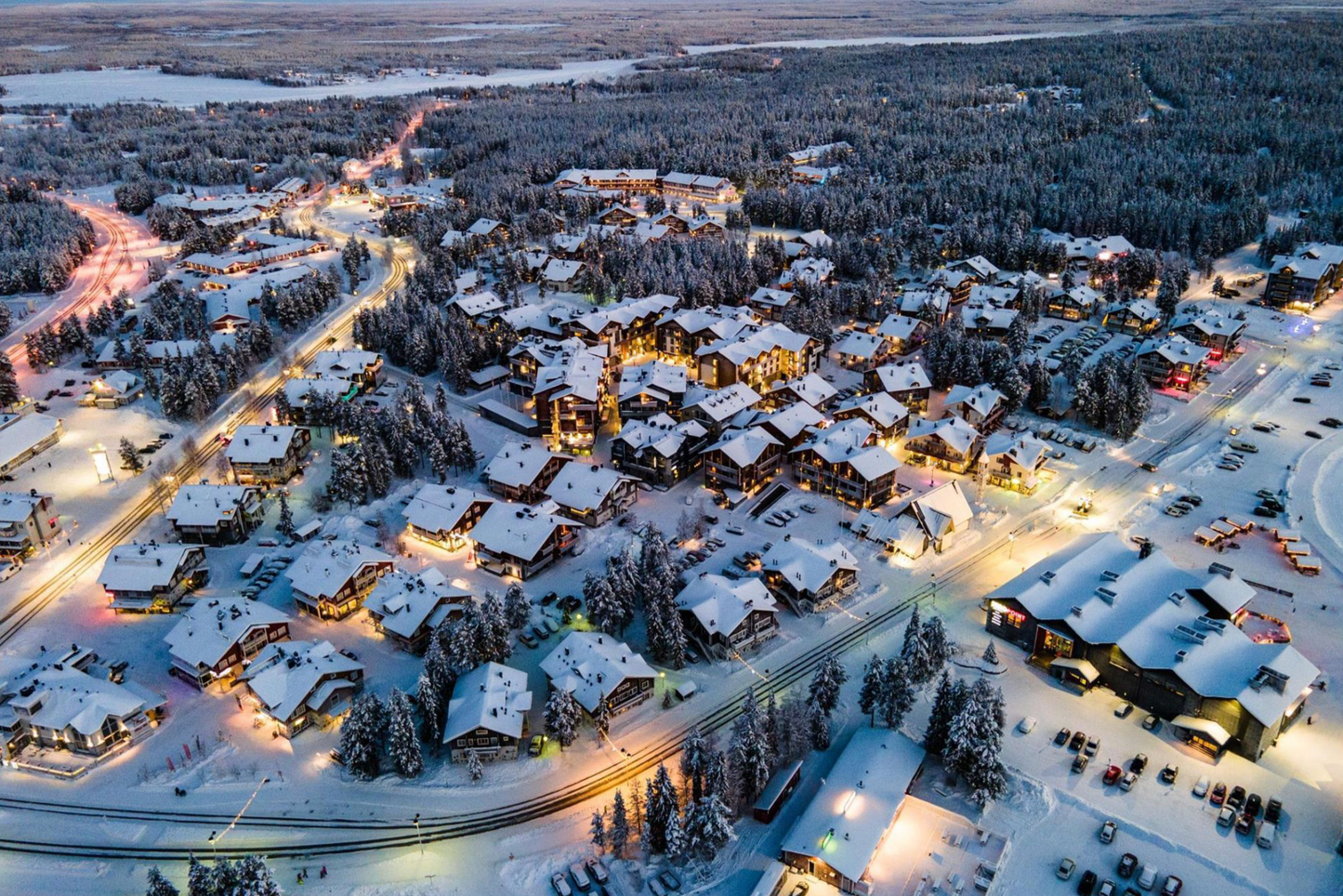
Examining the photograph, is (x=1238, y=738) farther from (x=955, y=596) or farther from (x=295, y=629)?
(x=295, y=629)

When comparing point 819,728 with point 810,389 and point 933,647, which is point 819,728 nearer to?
point 933,647

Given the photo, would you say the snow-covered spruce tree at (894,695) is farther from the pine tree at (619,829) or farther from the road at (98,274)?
the road at (98,274)

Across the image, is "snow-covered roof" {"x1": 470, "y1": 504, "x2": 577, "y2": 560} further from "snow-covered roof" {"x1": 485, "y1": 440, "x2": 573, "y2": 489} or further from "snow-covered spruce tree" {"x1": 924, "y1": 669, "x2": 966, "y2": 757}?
"snow-covered spruce tree" {"x1": 924, "y1": 669, "x2": 966, "y2": 757}

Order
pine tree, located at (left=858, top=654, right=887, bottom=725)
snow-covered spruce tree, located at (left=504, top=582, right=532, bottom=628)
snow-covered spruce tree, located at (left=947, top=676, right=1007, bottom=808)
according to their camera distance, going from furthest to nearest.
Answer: snow-covered spruce tree, located at (left=504, top=582, right=532, bottom=628) → pine tree, located at (left=858, top=654, right=887, bottom=725) → snow-covered spruce tree, located at (left=947, top=676, right=1007, bottom=808)

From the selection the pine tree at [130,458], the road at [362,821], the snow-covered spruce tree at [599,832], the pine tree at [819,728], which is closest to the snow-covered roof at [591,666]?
the road at [362,821]

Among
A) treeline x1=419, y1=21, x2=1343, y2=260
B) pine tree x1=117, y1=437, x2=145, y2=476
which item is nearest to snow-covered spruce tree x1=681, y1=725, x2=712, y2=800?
pine tree x1=117, y1=437, x2=145, y2=476

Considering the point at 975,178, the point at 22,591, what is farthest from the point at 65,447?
the point at 975,178

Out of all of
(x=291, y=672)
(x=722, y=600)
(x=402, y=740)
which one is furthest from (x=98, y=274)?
(x=722, y=600)
